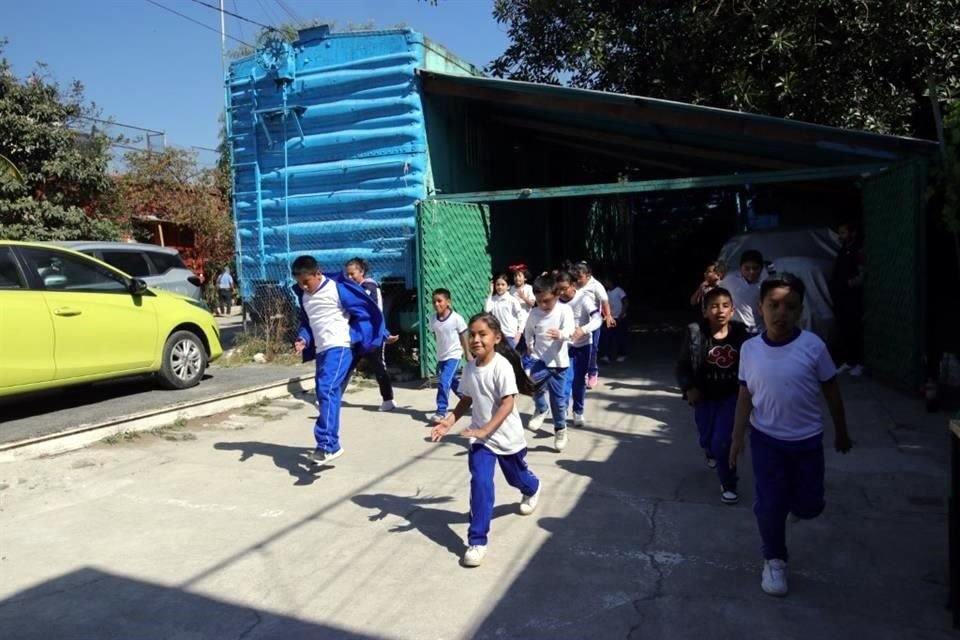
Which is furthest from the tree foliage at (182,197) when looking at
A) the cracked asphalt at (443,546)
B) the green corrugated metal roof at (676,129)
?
the cracked asphalt at (443,546)

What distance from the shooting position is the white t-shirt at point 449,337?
A: 7418 millimetres

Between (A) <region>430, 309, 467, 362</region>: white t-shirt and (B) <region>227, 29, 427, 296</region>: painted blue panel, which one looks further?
(B) <region>227, 29, 427, 296</region>: painted blue panel

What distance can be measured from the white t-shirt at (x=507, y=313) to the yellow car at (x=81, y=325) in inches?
138

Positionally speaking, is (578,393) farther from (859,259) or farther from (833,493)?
(859,259)

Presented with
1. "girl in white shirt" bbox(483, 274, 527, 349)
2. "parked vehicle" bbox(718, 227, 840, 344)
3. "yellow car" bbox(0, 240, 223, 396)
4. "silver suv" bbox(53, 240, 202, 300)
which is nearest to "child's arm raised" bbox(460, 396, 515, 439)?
"girl in white shirt" bbox(483, 274, 527, 349)

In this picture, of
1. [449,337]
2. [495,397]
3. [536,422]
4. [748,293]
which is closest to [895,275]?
[748,293]

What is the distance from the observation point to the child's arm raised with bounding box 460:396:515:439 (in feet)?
13.3

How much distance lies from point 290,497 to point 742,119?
597cm

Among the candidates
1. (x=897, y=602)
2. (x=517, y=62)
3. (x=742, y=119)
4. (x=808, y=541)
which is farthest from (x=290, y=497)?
(x=517, y=62)

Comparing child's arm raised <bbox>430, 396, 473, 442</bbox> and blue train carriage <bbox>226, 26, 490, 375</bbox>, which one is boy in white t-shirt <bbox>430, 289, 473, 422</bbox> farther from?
child's arm raised <bbox>430, 396, 473, 442</bbox>

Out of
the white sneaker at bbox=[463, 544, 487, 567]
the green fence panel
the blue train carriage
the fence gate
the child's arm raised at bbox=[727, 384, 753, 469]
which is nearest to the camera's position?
the child's arm raised at bbox=[727, 384, 753, 469]

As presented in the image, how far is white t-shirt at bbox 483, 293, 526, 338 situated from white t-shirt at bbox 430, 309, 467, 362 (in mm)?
654

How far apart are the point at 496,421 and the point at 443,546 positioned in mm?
836

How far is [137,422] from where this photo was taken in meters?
6.97
